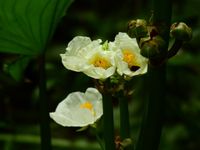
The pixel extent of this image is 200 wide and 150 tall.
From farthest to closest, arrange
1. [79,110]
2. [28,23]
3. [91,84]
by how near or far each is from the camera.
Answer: [91,84] → [28,23] → [79,110]

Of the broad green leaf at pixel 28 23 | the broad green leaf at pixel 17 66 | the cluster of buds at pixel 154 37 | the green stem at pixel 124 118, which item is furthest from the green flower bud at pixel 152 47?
the broad green leaf at pixel 17 66

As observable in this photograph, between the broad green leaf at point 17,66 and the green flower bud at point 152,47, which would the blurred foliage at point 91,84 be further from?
the green flower bud at point 152,47

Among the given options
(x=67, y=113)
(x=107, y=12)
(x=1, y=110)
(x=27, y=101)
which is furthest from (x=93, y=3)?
(x=67, y=113)

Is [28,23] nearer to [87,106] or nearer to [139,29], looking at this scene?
[87,106]

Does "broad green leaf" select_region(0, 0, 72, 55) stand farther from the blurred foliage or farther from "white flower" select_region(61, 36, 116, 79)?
the blurred foliage

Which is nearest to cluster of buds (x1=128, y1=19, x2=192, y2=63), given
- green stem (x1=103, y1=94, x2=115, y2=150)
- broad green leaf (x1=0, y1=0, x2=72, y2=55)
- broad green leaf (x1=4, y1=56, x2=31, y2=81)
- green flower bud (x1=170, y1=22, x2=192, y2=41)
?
green flower bud (x1=170, y1=22, x2=192, y2=41)

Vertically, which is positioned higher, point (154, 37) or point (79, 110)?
point (154, 37)

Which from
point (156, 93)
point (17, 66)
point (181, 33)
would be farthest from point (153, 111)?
point (17, 66)
